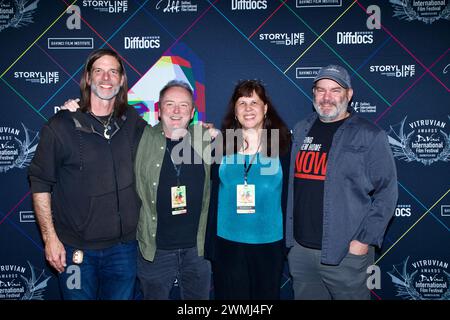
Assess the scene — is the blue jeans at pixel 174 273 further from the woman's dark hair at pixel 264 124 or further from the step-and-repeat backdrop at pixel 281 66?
the step-and-repeat backdrop at pixel 281 66

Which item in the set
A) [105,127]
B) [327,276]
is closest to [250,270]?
[327,276]

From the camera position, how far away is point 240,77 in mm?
3035

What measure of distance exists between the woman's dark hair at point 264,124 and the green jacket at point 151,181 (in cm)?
17

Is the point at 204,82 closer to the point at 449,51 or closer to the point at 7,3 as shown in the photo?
the point at 7,3

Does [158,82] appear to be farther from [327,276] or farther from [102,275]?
[327,276]

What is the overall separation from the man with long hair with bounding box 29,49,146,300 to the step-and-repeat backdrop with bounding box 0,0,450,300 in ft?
3.00

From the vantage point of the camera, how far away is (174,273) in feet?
7.23

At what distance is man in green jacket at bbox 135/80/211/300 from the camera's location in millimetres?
2160

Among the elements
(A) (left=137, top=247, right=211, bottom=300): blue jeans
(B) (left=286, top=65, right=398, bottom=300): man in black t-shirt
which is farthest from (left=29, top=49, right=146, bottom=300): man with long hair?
(B) (left=286, top=65, right=398, bottom=300): man in black t-shirt

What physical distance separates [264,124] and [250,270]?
0.89 metres

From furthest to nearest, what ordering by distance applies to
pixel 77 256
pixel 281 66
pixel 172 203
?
pixel 281 66 → pixel 172 203 → pixel 77 256

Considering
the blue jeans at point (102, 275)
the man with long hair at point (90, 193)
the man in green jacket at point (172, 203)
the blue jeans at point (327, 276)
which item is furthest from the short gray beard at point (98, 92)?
the blue jeans at point (327, 276)

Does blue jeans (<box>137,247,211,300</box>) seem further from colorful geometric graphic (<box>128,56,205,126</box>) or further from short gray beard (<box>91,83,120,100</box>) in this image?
colorful geometric graphic (<box>128,56,205,126</box>)
